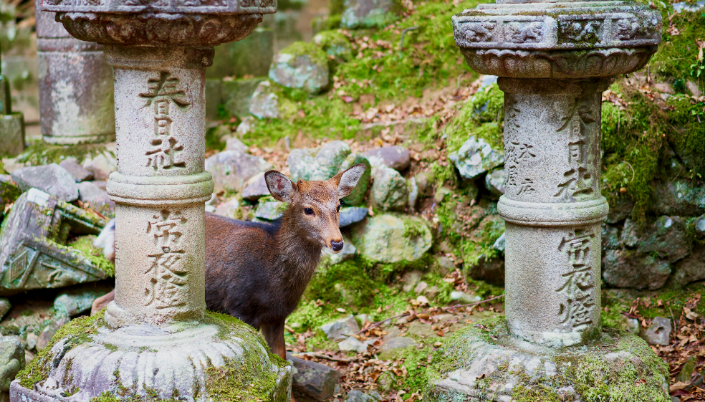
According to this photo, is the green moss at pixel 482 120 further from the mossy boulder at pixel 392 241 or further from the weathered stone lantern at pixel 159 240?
the weathered stone lantern at pixel 159 240

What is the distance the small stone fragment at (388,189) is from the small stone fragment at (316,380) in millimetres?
2051

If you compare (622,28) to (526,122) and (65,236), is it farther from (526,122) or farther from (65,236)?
(65,236)

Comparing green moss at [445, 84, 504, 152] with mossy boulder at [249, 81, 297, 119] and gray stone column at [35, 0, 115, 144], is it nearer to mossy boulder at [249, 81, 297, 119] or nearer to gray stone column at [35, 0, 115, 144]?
mossy boulder at [249, 81, 297, 119]

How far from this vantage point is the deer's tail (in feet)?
19.9

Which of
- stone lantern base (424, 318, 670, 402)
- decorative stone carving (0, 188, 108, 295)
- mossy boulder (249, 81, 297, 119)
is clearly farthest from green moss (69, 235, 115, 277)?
stone lantern base (424, 318, 670, 402)

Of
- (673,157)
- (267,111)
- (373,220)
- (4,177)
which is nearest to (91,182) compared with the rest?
(4,177)

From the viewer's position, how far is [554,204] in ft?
14.1

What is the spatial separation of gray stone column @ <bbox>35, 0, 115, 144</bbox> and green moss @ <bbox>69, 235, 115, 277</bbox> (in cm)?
181

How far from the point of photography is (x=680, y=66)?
6.59 m

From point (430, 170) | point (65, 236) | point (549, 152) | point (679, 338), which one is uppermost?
point (549, 152)

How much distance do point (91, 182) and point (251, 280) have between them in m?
3.08

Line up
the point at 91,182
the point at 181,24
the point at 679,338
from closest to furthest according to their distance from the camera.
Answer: the point at 181,24, the point at 679,338, the point at 91,182

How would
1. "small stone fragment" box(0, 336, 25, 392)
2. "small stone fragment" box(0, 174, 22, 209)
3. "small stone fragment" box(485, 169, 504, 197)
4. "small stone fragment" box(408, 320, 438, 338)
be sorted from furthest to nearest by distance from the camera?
"small stone fragment" box(0, 174, 22, 209) → "small stone fragment" box(485, 169, 504, 197) → "small stone fragment" box(408, 320, 438, 338) → "small stone fragment" box(0, 336, 25, 392)

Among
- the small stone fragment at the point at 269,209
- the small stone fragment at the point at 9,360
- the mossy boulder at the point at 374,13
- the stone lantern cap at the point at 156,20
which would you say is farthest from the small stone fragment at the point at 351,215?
the stone lantern cap at the point at 156,20
